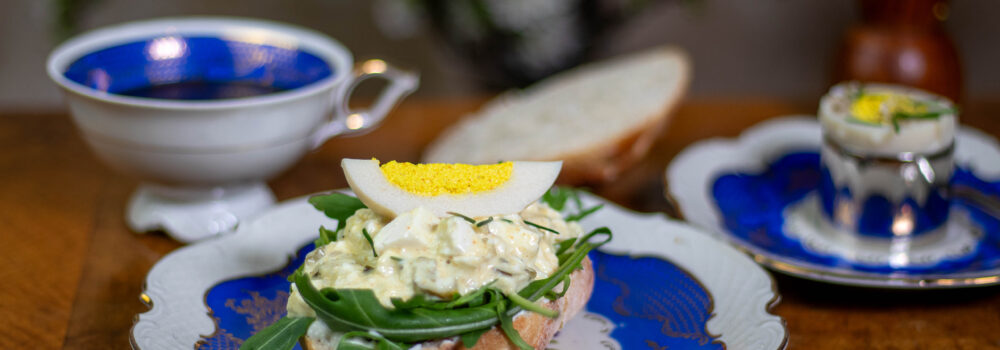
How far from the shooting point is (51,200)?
1.85 metres

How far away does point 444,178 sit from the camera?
121 centimetres

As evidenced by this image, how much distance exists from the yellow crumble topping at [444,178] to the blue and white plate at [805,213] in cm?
52

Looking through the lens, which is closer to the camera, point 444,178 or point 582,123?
point 444,178

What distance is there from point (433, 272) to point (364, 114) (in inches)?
33.6

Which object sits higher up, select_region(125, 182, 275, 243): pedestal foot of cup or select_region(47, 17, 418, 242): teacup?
select_region(47, 17, 418, 242): teacup

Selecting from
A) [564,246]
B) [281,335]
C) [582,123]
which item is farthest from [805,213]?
[281,335]

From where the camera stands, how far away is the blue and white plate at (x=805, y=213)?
146 cm

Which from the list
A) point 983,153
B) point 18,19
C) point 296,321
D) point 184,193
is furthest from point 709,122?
point 18,19

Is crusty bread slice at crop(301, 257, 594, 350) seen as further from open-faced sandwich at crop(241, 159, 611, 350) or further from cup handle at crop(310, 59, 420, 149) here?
cup handle at crop(310, 59, 420, 149)

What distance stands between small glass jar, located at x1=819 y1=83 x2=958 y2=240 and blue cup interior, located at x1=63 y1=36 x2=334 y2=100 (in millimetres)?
1032

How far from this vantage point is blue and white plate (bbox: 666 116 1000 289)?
1.46m

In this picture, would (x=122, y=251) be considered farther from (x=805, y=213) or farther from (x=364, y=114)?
(x=805, y=213)

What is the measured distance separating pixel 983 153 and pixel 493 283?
4.66 ft

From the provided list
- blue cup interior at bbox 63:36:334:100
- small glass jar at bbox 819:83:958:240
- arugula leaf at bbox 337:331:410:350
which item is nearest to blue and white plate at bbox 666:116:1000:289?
small glass jar at bbox 819:83:958:240
